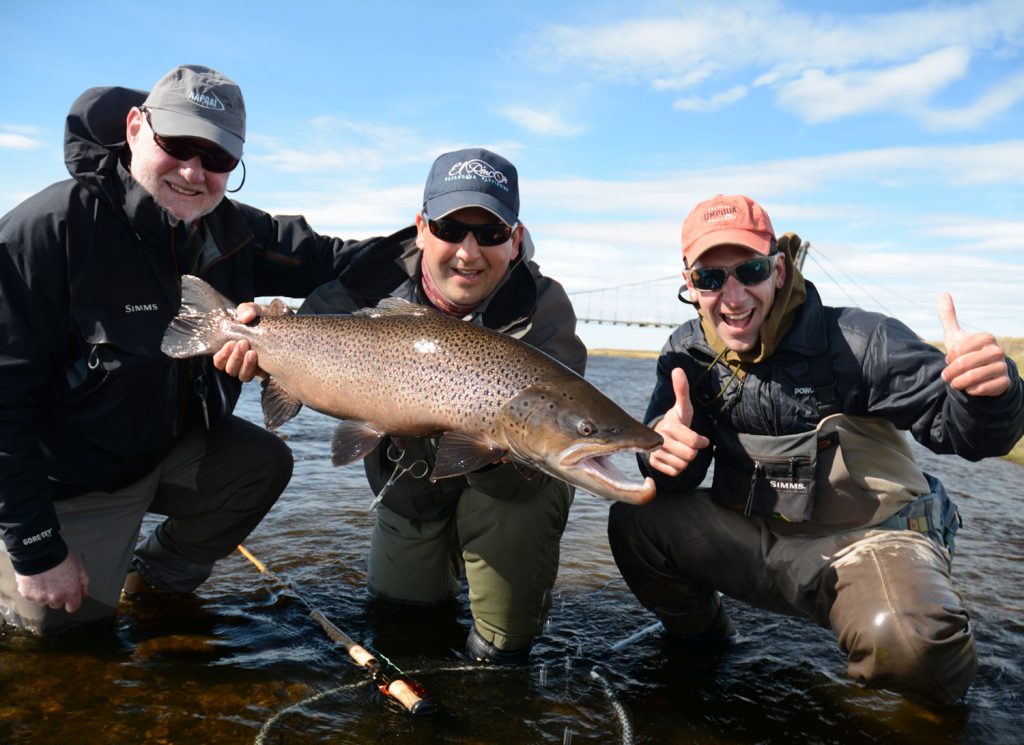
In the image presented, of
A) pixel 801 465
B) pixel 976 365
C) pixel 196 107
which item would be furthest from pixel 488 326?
pixel 976 365

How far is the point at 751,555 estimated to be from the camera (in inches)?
154

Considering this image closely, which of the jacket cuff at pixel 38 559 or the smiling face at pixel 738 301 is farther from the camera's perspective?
the smiling face at pixel 738 301

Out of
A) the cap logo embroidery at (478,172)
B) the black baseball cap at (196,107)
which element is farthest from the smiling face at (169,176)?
the cap logo embroidery at (478,172)

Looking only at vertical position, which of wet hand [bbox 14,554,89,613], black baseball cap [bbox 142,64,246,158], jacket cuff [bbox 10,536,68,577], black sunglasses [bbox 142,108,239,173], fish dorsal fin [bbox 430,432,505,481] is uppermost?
black baseball cap [bbox 142,64,246,158]

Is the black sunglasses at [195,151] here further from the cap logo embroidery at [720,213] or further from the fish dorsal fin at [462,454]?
the cap logo embroidery at [720,213]

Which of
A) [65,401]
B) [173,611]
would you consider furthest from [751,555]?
[65,401]

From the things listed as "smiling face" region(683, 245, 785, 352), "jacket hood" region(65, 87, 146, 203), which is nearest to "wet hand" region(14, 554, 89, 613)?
"jacket hood" region(65, 87, 146, 203)

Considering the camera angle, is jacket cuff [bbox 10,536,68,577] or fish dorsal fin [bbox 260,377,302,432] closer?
jacket cuff [bbox 10,536,68,577]

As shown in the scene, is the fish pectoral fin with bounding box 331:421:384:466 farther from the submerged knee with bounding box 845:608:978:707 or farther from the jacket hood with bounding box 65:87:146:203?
the submerged knee with bounding box 845:608:978:707

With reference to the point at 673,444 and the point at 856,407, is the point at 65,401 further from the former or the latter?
the point at 856,407

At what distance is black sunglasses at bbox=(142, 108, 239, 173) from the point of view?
152 inches

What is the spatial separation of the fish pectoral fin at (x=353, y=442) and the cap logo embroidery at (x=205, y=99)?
1.71 meters

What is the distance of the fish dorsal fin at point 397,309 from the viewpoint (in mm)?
3635

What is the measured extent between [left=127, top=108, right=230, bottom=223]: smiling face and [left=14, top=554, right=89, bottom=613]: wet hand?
1784mm
